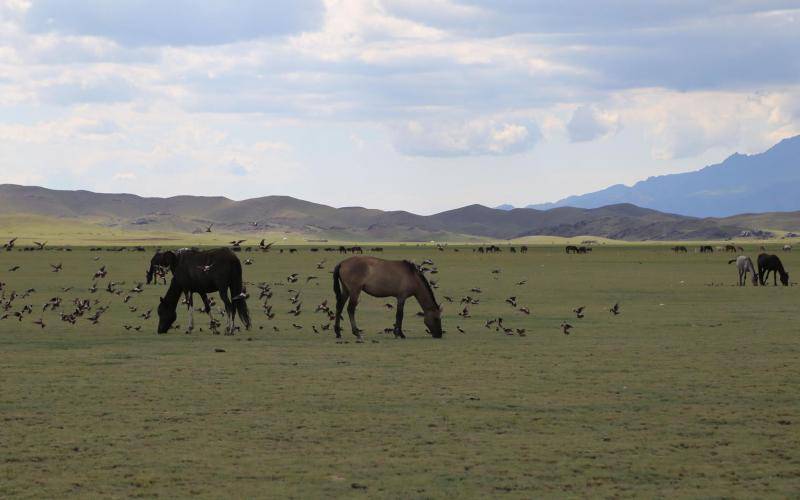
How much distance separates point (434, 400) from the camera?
15531 millimetres

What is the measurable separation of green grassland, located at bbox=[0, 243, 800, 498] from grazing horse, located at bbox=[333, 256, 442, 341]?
0.64 metres

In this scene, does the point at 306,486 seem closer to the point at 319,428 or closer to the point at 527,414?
the point at 319,428

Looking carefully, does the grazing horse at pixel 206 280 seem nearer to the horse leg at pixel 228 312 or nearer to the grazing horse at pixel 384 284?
the horse leg at pixel 228 312

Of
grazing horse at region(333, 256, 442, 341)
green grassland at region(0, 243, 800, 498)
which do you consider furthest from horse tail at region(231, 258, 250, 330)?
grazing horse at region(333, 256, 442, 341)

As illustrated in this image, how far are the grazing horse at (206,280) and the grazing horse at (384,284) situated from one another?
2663mm

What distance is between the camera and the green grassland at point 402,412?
10789 mm

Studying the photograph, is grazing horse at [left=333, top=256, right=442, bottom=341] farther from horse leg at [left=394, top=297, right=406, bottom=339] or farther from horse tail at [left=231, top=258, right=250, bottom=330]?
horse tail at [left=231, top=258, right=250, bottom=330]

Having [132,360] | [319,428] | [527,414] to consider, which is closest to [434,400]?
[527,414]

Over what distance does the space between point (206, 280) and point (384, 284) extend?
438cm

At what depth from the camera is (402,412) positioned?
47.6 ft

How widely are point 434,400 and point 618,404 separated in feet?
8.14

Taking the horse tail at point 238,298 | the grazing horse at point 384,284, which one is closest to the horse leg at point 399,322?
the grazing horse at point 384,284

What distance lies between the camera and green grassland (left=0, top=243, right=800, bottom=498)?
10.8 metres

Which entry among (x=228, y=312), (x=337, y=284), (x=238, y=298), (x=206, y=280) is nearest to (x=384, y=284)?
(x=337, y=284)
